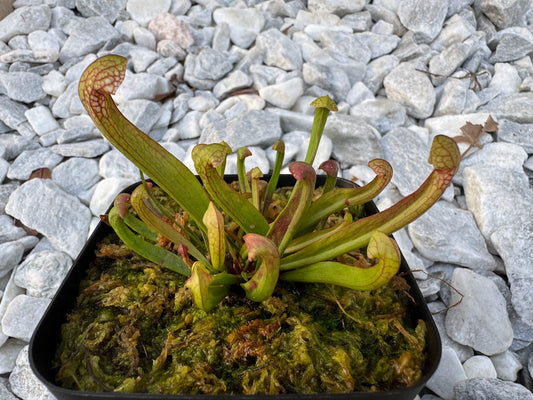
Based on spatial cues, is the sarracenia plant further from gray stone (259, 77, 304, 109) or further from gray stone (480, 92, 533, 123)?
gray stone (480, 92, 533, 123)

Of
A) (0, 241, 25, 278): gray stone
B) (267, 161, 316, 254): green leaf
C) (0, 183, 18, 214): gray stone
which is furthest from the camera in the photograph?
(0, 183, 18, 214): gray stone

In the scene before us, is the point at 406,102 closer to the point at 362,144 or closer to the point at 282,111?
the point at 362,144

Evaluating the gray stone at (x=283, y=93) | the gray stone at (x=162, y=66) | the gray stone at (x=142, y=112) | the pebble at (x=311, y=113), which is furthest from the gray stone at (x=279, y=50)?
the gray stone at (x=142, y=112)

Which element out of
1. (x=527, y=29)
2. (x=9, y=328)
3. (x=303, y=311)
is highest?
(x=527, y=29)

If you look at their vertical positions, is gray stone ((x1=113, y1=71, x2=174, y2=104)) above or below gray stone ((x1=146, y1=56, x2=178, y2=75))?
below

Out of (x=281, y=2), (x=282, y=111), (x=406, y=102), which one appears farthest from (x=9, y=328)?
(x=281, y=2)

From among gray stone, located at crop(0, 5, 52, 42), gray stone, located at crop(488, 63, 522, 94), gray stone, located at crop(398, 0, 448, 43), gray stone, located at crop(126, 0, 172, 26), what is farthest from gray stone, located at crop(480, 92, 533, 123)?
gray stone, located at crop(0, 5, 52, 42)

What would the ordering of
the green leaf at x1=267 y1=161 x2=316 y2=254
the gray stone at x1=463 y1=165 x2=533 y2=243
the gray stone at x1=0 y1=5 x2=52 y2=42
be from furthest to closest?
1. the gray stone at x1=0 y1=5 x2=52 y2=42
2. the gray stone at x1=463 y1=165 x2=533 y2=243
3. the green leaf at x1=267 y1=161 x2=316 y2=254

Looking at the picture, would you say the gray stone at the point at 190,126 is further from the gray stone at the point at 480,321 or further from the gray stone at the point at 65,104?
the gray stone at the point at 480,321
